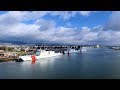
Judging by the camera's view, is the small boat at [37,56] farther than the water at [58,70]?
Yes

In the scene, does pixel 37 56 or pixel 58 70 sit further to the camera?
pixel 37 56

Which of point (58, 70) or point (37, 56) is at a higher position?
point (37, 56)

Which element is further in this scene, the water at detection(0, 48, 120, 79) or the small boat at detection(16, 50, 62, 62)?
the small boat at detection(16, 50, 62, 62)

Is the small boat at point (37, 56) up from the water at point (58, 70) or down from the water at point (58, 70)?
up

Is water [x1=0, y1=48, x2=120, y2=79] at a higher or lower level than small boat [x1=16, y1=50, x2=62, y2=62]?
lower
